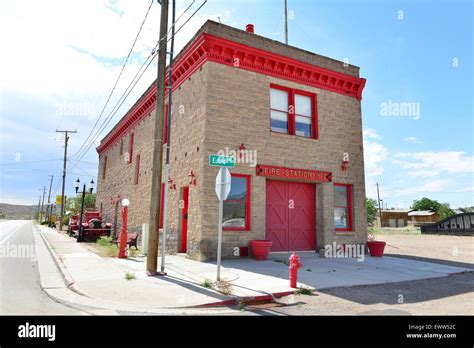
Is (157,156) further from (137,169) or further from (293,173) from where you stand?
(137,169)

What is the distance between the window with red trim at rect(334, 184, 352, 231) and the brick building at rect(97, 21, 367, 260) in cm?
5

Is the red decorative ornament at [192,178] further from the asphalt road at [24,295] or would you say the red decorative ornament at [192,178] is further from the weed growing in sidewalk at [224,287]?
the asphalt road at [24,295]

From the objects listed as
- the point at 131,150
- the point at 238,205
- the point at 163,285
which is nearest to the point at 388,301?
the point at 163,285

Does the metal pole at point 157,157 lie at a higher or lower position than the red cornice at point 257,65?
lower

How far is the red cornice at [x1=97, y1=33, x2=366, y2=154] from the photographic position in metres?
12.2

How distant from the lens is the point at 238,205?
1214cm

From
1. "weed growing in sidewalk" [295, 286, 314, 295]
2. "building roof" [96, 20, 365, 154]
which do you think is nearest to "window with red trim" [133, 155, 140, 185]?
"building roof" [96, 20, 365, 154]

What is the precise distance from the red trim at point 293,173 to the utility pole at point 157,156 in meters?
4.50

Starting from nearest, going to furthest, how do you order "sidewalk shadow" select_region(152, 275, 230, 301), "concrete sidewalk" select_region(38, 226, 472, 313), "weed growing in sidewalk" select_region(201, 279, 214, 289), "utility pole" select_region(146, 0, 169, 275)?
"concrete sidewalk" select_region(38, 226, 472, 313) → "sidewalk shadow" select_region(152, 275, 230, 301) → "weed growing in sidewalk" select_region(201, 279, 214, 289) → "utility pole" select_region(146, 0, 169, 275)

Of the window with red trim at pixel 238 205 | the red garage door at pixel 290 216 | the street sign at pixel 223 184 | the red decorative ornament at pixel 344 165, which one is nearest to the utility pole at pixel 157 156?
the street sign at pixel 223 184

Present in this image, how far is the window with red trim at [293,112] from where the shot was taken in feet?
44.6

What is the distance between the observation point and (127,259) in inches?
468

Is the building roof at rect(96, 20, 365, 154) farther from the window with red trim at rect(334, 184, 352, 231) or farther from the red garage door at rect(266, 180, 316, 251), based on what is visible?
the red garage door at rect(266, 180, 316, 251)
